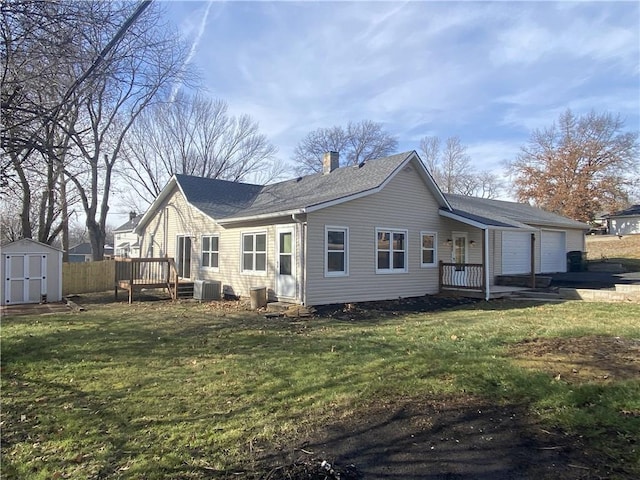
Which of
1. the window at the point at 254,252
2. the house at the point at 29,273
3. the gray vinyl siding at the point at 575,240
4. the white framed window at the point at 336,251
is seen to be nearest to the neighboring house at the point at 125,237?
the house at the point at 29,273

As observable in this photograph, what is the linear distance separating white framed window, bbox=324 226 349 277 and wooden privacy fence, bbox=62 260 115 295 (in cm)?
1315

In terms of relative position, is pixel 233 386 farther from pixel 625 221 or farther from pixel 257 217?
pixel 625 221

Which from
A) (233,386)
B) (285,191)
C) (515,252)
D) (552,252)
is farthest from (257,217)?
(552,252)

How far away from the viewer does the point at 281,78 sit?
1525cm

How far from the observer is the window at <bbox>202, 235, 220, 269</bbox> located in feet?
56.1

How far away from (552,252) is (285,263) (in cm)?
1538

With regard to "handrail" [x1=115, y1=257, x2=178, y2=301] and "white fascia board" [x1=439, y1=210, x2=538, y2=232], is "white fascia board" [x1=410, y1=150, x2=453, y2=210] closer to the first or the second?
"white fascia board" [x1=439, y1=210, x2=538, y2=232]

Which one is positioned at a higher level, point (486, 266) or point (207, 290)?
point (486, 266)

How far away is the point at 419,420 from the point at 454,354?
2.69 meters

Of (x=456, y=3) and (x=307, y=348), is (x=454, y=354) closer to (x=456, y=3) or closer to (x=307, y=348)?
(x=307, y=348)

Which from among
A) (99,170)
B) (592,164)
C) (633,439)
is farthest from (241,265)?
(592,164)

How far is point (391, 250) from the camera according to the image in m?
14.4

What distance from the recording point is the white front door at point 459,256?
1611 cm

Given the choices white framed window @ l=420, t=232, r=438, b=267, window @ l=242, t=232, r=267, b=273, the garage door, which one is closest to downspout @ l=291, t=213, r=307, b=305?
window @ l=242, t=232, r=267, b=273
